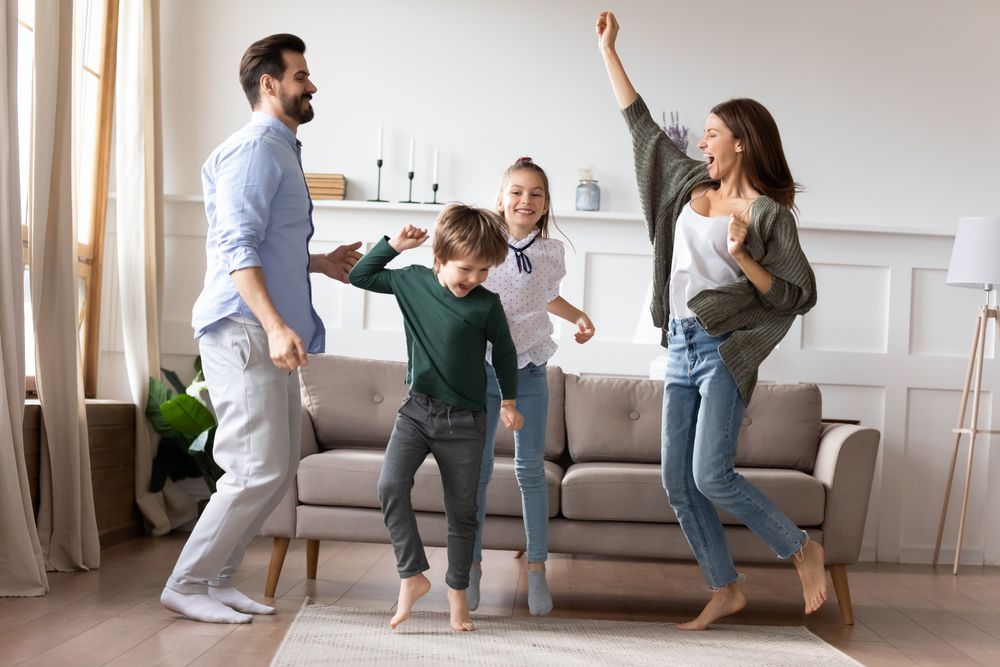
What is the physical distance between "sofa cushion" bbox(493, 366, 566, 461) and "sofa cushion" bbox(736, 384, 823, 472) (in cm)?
62

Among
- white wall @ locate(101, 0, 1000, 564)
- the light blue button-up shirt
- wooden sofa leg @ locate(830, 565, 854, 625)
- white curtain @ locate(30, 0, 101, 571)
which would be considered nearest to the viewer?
the light blue button-up shirt

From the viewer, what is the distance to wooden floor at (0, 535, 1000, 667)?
2.33 meters

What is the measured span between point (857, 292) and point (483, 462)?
2375 mm

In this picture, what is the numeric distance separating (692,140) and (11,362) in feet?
9.51

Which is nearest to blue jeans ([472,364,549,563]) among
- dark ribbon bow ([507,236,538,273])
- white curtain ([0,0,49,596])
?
dark ribbon bow ([507,236,538,273])

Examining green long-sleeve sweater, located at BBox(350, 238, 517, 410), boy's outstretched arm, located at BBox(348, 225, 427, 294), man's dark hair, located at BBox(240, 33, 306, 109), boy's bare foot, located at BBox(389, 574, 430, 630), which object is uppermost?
man's dark hair, located at BBox(240, 33, 306, 109)

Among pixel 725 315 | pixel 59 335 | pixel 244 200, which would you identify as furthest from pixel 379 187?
pixel 725 315

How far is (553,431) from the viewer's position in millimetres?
3709

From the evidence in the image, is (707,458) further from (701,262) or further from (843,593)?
(843,593)

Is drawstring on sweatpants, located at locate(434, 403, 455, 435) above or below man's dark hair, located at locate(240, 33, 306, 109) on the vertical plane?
below

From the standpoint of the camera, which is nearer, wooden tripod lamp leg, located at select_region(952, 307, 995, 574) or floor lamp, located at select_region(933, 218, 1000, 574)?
floor lamp, located at select_region(933, 218, 1000, 574)

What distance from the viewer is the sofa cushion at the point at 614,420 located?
3660 millimetres

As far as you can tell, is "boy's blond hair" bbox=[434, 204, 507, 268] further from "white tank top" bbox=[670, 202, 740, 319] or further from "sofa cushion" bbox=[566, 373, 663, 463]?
"sofa cushion" bbox=[566, 373, 663, 463]

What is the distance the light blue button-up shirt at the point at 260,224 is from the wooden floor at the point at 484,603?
75 cm
